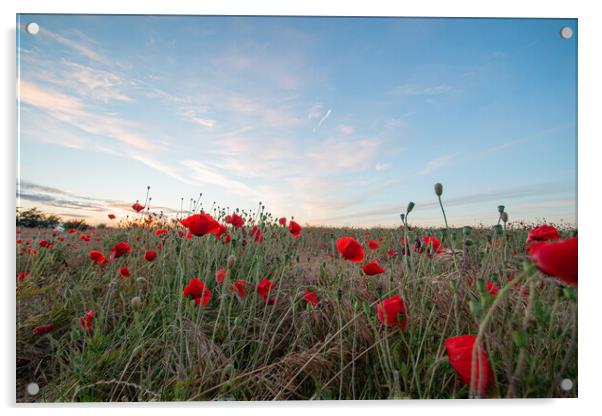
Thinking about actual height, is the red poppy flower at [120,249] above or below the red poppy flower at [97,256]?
above

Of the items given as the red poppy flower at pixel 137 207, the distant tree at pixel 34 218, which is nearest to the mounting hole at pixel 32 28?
the distant tree at pixel 34 218

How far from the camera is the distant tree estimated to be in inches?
71.0

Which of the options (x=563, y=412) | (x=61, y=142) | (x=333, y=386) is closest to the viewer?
(x=333, y=386)

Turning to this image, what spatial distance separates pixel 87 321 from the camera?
1.67 m

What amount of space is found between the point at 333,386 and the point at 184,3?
1.85 meters

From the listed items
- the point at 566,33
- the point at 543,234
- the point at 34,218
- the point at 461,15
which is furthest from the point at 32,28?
the point at 566,33

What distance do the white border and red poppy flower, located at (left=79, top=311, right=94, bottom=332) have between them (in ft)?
1.22

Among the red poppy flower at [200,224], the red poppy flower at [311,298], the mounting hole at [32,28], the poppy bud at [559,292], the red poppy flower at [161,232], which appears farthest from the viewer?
the red poppy flower at [161,232]

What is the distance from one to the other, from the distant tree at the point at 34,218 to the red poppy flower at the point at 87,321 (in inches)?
18.0

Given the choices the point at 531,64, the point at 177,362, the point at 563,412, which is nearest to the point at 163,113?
the point at 177,362

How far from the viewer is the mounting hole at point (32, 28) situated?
74.7 inches

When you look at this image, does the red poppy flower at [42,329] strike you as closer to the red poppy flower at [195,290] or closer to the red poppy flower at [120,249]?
the red poppy flower at [120,249]

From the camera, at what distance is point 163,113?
1935 mm
